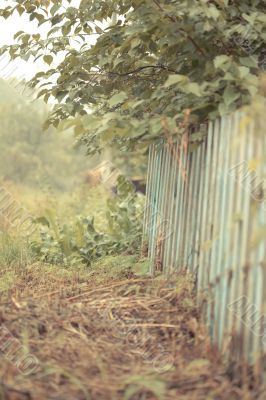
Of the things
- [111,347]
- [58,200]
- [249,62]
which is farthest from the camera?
[58,200]

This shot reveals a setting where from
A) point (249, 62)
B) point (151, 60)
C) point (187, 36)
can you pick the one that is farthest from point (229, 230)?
point (151, 60)

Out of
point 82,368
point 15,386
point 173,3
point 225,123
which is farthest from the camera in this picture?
point 173,3

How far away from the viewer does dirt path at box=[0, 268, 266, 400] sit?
7.46ft

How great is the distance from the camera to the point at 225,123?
9.51 ft

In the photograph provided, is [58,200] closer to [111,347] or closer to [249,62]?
[249,62]

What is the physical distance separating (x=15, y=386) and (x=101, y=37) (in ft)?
9.36

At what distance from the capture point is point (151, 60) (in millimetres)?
Result: 4184

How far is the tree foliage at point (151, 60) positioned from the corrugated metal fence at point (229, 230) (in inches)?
10.6

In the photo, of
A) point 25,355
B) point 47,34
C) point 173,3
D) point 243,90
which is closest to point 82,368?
point 25,355

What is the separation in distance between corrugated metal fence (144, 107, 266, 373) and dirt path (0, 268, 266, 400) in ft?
0.50

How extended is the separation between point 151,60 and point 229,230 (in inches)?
78.5

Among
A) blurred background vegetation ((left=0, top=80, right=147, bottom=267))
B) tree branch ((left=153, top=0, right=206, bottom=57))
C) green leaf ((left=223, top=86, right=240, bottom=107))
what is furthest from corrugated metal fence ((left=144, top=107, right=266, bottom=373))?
blurred background vegetation ((left=0, top=80, right=147, bottom=267))

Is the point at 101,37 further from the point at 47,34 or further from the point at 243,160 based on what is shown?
the point at 243,160

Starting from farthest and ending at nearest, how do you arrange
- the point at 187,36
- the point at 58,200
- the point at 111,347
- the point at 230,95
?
the point at 58,200 → the point at 187,36 → the point at 230,95 → the point at 111,347
